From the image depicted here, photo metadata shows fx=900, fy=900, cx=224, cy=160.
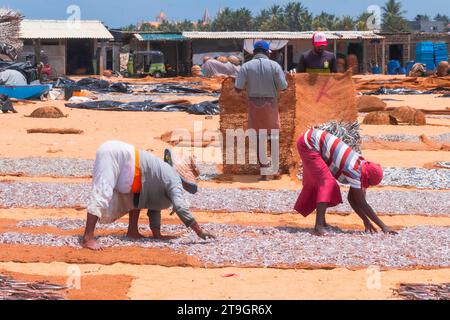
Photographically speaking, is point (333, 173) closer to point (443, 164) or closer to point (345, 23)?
point (443, 164)

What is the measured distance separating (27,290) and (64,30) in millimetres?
45904

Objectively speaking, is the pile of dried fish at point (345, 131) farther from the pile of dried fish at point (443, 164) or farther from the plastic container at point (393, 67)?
the plastic container at point (393, 67)

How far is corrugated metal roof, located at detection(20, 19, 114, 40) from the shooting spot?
49000 mm

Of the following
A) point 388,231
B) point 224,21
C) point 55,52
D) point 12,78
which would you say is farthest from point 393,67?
point 224,21

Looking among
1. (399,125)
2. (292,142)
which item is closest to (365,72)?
(399,125)

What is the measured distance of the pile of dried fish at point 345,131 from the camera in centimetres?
1048

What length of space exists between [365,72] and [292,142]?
4113 cm

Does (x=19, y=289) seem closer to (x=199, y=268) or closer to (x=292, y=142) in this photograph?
(x=199, y=268)

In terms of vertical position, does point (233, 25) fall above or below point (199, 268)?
above

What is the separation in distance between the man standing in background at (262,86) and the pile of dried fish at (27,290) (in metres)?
6.47

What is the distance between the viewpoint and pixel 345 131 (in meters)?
11.0
